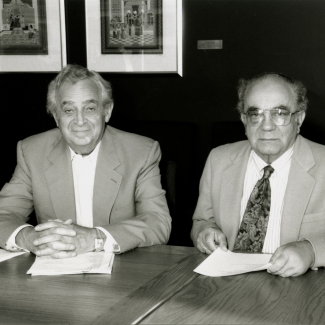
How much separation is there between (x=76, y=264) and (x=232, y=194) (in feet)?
2.65

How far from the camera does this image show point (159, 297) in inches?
63.2

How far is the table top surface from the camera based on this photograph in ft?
4.82

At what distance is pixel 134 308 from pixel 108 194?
1.06m

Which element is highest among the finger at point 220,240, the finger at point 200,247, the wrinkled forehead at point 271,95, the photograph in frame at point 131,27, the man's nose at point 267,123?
the photograph in frame at point 131,27

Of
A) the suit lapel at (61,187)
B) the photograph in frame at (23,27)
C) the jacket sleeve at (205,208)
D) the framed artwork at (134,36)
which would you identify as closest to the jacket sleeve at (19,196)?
the suit lapel at (61,187)

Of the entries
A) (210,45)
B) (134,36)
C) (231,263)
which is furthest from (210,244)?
(134,36)

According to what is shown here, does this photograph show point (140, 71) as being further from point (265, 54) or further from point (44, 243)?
point (44, 243)

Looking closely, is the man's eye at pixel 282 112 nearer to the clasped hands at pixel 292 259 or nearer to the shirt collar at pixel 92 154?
the clasped hands at pixel 292 259

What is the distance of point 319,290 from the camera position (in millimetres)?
1647

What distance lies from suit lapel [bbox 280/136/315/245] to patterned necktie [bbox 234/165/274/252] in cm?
9

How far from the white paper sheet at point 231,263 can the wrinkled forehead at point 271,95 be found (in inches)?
26.5

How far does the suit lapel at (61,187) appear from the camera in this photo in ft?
8.40

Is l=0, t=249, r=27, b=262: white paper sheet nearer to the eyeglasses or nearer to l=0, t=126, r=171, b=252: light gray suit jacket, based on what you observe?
l=0, t=126, r=171, b=252: light gray suit jacket

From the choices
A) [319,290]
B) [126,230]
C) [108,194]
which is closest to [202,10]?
[108,194]
